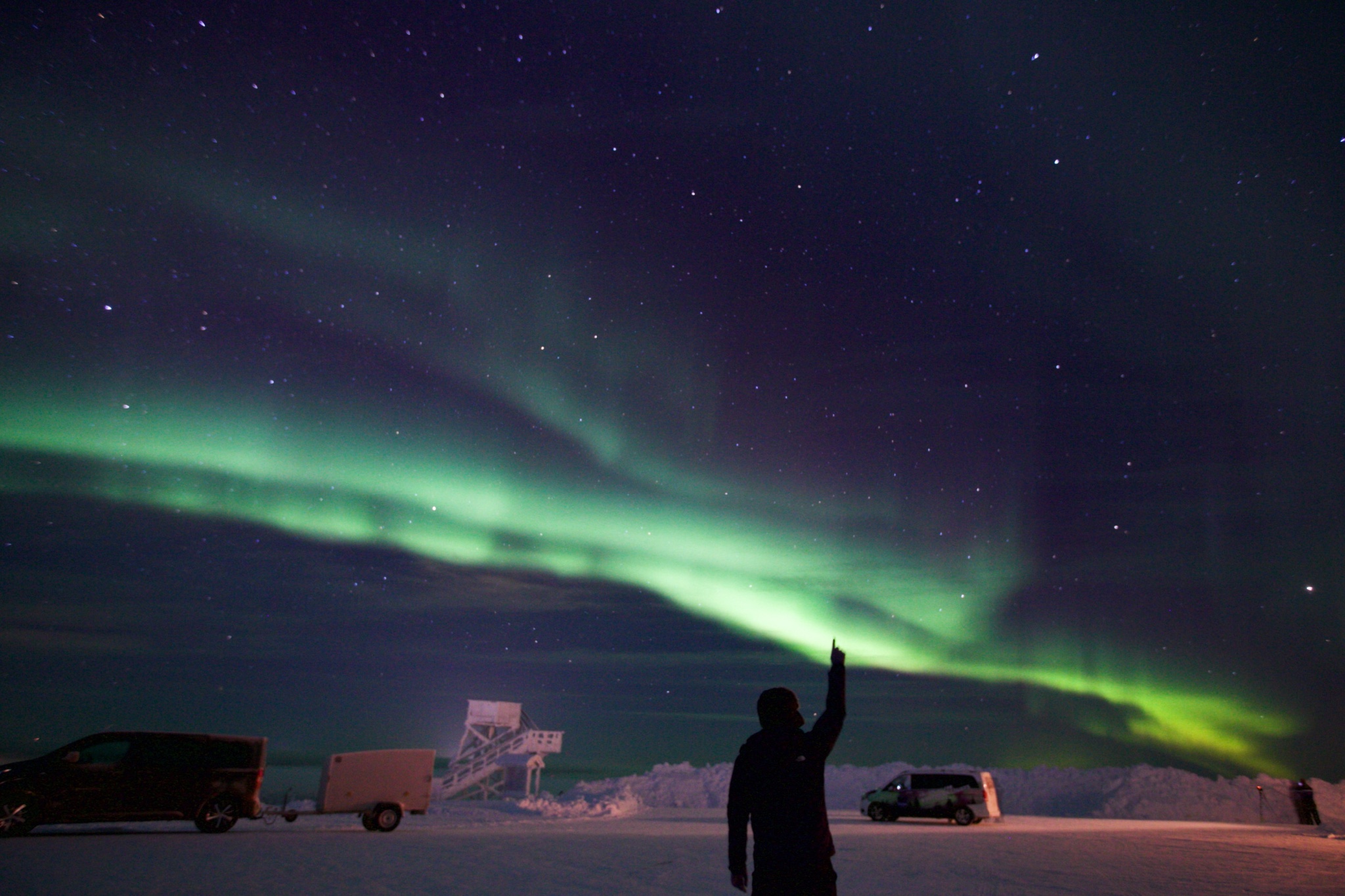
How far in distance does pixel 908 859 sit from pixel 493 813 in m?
17.8

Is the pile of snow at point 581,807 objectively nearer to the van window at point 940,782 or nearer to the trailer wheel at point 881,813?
the trailer wheel at point 881,813

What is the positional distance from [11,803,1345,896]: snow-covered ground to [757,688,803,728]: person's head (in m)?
8.04

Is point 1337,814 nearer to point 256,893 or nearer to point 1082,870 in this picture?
point 1082,870

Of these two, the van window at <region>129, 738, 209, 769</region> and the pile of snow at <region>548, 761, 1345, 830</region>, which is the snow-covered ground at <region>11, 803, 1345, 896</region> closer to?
the van window at <region>129, 738, 209, 769</region>

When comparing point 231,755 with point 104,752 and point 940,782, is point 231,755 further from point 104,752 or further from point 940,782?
point 940,782

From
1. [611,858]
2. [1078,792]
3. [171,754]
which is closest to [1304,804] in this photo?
[1078,792]

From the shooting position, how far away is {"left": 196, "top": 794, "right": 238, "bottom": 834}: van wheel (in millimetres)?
17891

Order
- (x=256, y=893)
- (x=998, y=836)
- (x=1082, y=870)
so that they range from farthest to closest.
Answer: (x=998, y=836)
(x=1082, y=870)
(x=256, y=893)

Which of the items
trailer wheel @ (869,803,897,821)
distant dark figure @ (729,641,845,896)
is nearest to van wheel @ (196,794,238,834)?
distant dark figure @ (729,641,845,896)

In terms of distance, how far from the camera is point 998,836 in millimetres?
20953

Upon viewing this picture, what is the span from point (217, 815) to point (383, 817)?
150 inches

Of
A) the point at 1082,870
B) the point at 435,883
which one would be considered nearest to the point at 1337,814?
the point at 1082,870

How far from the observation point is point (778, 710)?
4625mm

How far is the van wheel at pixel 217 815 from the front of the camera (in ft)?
58.7
